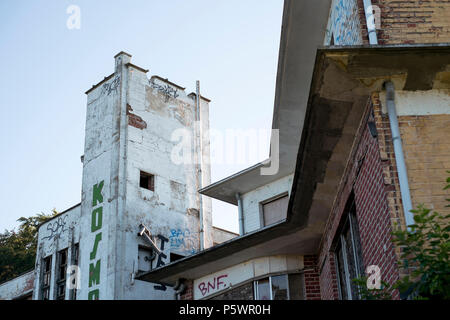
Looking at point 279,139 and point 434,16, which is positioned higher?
point 279,139

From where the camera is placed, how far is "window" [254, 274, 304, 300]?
14.0 m

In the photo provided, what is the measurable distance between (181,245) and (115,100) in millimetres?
6461

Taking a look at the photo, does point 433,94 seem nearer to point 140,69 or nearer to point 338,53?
point 338,53

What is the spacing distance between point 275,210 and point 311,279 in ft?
15.0

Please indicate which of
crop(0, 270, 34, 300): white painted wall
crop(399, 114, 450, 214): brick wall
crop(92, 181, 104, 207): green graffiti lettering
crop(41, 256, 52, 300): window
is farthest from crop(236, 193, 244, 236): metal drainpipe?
crop(0, 270, 34, 300): white painted wall

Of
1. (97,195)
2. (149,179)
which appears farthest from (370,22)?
(97,195)

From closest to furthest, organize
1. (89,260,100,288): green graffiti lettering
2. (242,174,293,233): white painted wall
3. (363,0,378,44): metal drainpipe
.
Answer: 1. (363,0,378,44): metal drainpipe
2. (242,174,293,233): white painted wall
3. (89,260,100,288): green graffiti lettering

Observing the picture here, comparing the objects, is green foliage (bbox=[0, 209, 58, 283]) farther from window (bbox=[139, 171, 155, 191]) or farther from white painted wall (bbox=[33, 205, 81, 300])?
window (bbox=[139, 171, 155, 191])

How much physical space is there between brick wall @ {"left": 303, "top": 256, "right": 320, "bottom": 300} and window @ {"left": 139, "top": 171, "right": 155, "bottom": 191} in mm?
11195

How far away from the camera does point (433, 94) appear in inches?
298

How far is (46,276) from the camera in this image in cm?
2680

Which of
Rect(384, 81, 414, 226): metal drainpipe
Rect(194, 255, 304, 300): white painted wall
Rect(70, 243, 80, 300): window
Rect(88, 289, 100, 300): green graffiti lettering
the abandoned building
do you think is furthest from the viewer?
Rect(70, 243, 80, 300): window

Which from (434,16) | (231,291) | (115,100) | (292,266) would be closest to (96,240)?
(115,100)

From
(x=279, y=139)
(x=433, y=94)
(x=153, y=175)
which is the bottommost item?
(x=433, y=94)
